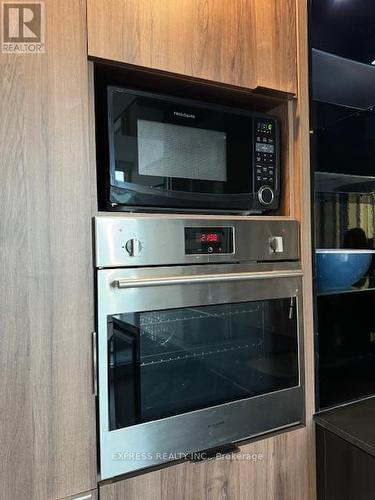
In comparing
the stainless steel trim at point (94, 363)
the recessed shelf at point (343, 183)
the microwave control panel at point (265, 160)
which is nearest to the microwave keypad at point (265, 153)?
the microwave control panel at point (265, 160)

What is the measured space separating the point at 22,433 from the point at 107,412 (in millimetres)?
174

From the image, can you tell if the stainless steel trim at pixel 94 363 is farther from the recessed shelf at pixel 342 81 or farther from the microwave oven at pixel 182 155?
the recessed shelf at pixel 342 81

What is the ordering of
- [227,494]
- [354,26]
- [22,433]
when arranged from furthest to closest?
[354,26], [227,494], [22,433]

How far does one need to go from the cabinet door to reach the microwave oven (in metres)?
0.08

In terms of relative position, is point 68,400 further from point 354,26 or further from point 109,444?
point 354,26

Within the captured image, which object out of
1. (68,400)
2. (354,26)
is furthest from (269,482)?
(354,26)

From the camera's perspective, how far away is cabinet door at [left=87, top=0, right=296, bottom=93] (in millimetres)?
845

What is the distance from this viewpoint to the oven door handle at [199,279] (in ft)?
2.75

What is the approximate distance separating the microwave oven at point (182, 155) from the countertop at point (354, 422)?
63 centimetres

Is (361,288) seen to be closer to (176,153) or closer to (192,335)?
(192,335)

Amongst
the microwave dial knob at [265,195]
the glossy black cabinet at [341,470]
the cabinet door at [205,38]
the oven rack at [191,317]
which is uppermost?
the cabinet door at [205,38]

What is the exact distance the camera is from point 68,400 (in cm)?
79

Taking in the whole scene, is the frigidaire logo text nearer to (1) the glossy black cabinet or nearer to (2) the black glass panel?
(2) the black glass panel

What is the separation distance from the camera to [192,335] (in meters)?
0.95
